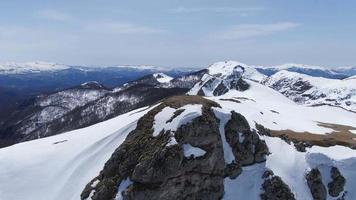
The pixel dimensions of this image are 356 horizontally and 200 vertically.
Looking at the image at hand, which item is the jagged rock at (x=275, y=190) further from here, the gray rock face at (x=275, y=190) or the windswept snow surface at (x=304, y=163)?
the windswept snow surface at (x=304, y=163)

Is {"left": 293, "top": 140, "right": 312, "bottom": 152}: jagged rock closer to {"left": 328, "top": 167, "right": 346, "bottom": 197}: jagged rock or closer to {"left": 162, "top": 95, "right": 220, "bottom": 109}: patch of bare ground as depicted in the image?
{"left": 328, "top": 167, "right": 346, "bottom": 197}: jagged rock

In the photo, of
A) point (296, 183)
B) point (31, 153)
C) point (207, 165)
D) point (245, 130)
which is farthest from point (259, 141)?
point (31, 153)

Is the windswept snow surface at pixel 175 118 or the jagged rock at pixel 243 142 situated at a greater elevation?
the windswept snow surface at pixel 175 118

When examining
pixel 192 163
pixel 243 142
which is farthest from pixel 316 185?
pixel 192 163

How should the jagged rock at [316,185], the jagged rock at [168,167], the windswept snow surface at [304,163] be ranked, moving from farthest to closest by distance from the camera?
the windswept snow surface at [304,163] < the jagged rock at [316,185] < the jagged rock at [168,167]

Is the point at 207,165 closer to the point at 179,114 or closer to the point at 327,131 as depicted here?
the point at 179,114

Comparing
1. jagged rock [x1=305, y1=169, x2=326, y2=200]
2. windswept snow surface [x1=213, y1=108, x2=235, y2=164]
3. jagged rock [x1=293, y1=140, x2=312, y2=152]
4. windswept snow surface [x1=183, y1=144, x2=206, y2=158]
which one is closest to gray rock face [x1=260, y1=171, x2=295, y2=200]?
jagged rock [x1=305, y1=169, x2=326, y2=200]

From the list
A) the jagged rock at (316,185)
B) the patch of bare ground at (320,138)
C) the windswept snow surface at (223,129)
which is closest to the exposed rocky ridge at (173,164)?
the windswept snow surface at (223,129)
